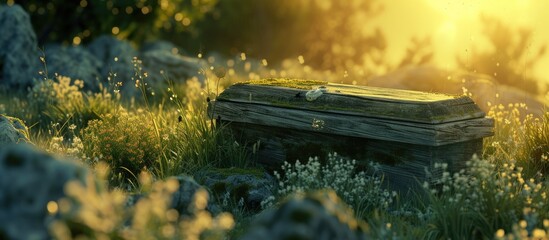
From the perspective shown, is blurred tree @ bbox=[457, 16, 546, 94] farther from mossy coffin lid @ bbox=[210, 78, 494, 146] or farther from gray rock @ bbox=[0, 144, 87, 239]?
gray rock @ bbox=[0, 144, 87, 239]

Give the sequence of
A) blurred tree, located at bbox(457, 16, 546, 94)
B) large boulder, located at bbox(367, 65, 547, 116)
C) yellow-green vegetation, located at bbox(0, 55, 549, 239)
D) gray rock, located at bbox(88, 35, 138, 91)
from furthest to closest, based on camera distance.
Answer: blurred tree, located at bbox(457, 16, 546, 94) < gray rock, located at bbox(88, 35, 138, 91) < large boulder, located at bbox(367, 65, 547, 116) < yellow-green vegetation, located at bbox(0, 55, 549, 239)

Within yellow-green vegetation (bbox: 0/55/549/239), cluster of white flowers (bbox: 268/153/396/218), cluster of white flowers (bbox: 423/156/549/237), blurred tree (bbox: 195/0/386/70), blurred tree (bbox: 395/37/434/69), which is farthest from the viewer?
blurred tree (bbox: 195/0/386/70)

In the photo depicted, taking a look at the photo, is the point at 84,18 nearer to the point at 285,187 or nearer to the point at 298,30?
the point at 285,187

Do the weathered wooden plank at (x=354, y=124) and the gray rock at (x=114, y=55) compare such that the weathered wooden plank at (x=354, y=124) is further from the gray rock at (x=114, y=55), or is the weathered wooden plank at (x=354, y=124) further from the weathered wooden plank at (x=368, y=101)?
the gray rock at (x=114, y=55)

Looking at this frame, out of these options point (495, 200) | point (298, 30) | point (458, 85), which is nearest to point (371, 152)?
point (495, 200)

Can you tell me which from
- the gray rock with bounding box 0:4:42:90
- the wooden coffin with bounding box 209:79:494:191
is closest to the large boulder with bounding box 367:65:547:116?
the wooden coffin with bounding box 209:79:494:191

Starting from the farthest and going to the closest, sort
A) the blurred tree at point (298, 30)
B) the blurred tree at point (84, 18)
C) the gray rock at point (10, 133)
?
the blurred tree at point (298, 30) → the blurred tree at point (84, 18) → the gray rock at point (10, 133)

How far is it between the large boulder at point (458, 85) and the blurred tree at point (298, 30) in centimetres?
806

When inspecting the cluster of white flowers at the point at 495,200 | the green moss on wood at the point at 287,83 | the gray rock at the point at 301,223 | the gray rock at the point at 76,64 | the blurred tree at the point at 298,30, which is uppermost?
the gray rock at the point at 301,223

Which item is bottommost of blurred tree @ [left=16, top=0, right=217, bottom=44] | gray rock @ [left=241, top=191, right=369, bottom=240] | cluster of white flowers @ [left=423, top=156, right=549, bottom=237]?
blurred tree @ [left=16, top=0, right=217, bottom=44]

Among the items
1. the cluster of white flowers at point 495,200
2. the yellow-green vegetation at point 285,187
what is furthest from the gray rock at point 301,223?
the cluster of white flowers at point 495,200

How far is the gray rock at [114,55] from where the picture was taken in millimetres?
13438

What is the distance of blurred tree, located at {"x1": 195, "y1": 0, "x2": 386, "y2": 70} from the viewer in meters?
23.2

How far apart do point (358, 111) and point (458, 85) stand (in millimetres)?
5569
